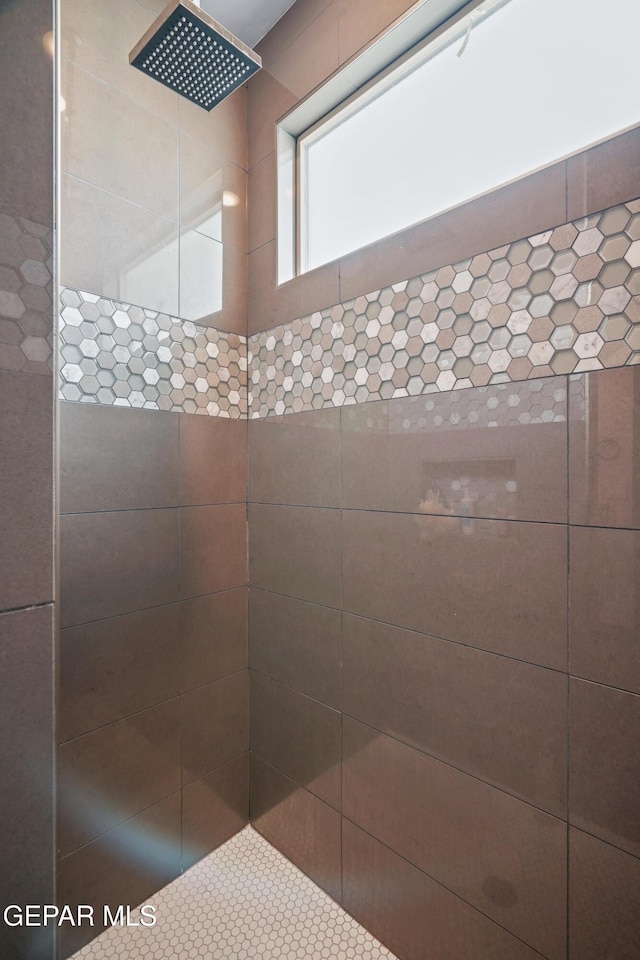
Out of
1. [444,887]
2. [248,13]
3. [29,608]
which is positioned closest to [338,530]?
[444,887]

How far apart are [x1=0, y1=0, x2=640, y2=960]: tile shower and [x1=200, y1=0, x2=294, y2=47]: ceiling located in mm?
51

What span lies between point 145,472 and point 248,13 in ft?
5.05

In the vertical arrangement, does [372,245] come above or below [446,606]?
above

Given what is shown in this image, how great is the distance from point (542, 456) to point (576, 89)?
0.80 metres

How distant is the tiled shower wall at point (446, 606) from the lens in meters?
0.96

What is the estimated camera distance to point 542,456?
1028mm

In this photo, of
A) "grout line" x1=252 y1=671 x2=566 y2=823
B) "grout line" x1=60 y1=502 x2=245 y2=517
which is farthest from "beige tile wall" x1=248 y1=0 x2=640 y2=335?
"grout line" x1=252 y1=671 x2=566 y2=823

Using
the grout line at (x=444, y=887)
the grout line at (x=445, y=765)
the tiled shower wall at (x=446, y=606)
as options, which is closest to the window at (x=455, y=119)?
the tiled shower wall at (x=446, y=606)

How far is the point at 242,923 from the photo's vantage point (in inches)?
54.7

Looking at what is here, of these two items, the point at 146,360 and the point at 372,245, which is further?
the point at 146,360

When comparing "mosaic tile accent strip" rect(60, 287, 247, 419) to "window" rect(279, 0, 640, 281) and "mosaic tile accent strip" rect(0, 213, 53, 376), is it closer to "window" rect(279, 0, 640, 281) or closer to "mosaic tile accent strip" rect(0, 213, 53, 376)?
"window" rect(279, 0, 640, 281)

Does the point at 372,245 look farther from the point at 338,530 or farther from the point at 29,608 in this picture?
the point at 29,608

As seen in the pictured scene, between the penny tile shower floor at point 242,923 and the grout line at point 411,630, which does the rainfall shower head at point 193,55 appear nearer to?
the grout line at point 411,630

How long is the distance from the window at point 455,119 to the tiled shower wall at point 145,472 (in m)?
0.30
